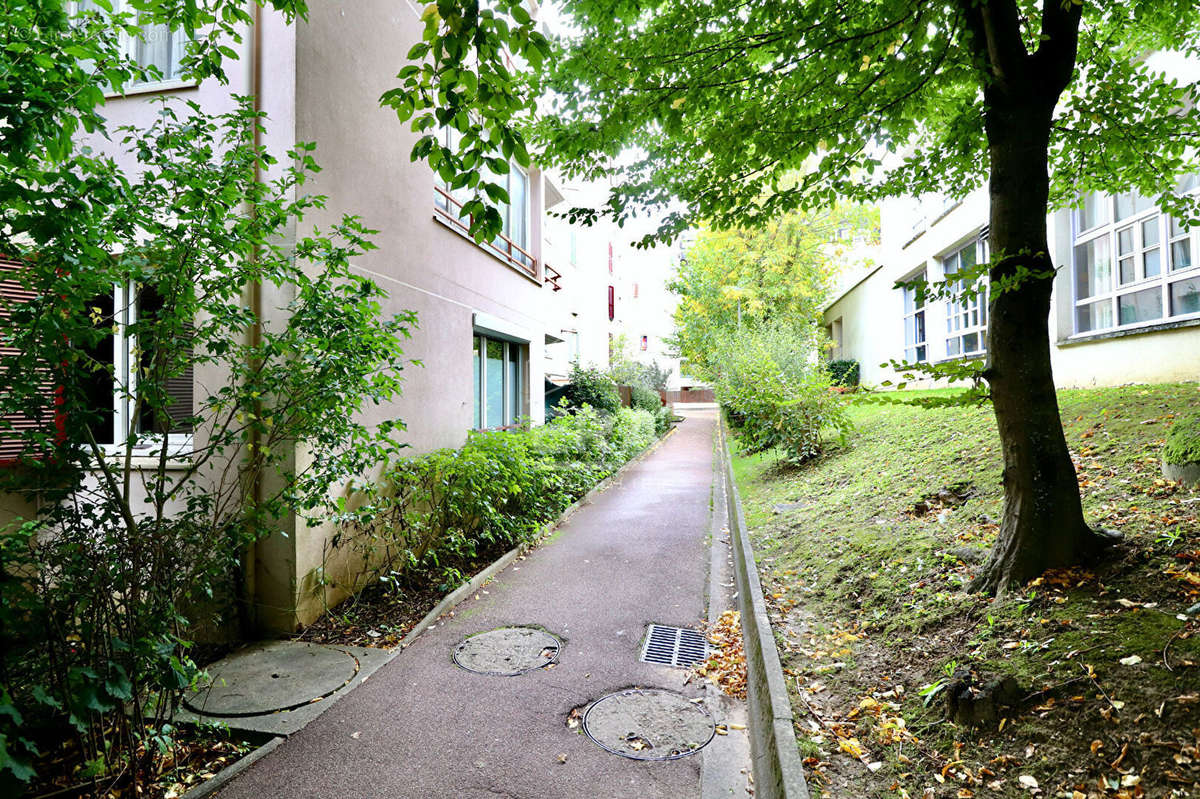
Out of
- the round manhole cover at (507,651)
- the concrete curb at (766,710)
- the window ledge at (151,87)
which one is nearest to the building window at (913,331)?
the concrete curb at (766,710)

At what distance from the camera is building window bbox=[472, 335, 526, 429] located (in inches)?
363

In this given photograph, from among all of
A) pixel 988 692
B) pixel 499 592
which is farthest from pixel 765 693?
pixel 499 592

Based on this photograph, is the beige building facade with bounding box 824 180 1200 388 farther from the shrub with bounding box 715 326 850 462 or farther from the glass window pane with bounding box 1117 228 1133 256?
the shrub with bounding box 715 326 850 462

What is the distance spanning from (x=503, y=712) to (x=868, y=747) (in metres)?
2.16

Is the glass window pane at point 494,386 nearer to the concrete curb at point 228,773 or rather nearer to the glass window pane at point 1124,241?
the concrete curb at point 228,773

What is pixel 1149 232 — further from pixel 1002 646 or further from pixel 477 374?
pixel 477 374

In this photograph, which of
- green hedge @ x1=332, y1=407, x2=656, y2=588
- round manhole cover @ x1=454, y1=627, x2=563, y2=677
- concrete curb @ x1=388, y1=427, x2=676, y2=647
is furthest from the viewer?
green hedge @ x1=332, y1=407, x2=656, y2=588

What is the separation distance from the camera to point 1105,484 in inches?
182

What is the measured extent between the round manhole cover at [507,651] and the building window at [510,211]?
17.2 ft

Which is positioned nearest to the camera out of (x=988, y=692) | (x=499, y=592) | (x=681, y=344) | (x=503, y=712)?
(x=988, y=692)

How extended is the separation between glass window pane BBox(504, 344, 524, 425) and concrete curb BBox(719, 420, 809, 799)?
20.4 ft

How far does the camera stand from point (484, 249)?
8.68 m

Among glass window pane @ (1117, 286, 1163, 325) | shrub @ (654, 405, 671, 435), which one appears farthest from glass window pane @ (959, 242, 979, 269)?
shrub @ (654, 405, 671, 435)

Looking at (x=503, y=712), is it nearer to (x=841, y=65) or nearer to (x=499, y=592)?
(x=499, y=592)
